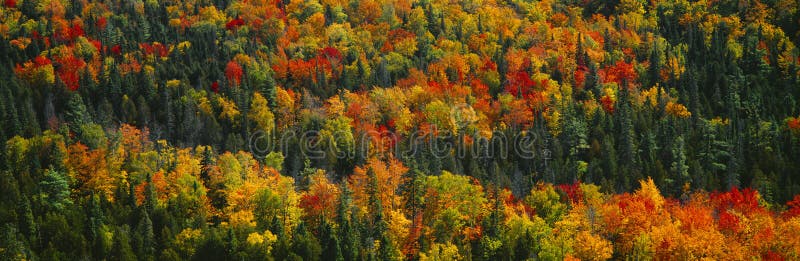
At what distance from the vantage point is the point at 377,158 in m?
144

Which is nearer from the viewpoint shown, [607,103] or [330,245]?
[330,245]

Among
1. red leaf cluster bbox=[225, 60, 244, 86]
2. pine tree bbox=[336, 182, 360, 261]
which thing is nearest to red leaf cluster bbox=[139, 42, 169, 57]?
red leaf cluster bbox=[225, 60, 244, 86]

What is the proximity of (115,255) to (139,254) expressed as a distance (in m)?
2.63

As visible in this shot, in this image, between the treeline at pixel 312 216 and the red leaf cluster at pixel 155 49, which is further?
the red leaf cluster at pixel 155 49

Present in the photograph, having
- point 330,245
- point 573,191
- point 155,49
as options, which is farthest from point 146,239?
point 155,49

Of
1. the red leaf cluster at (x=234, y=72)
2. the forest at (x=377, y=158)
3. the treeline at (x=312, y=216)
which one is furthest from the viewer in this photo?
the red leaf cluster at (x=234, y=72)

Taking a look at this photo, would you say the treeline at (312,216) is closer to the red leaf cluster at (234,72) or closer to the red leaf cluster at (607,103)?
the red leaf cluster at (234,72)

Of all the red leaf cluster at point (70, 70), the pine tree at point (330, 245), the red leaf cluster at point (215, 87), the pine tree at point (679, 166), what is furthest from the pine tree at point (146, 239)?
the pine tree at point (679, 166)

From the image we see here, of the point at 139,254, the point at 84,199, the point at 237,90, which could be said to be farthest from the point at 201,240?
the point at 237,90

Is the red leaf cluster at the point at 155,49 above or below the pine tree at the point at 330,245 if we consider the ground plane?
below

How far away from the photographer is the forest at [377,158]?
101000 mm

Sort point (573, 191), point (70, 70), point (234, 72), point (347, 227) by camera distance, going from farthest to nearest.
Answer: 1. point (234, 72)
2. point (70, 70)
3. point (573, 191)
4. point (347, 227)

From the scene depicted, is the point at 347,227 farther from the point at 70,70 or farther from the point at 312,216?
the point at 70,70

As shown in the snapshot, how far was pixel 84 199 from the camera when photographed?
109562 millimetres
